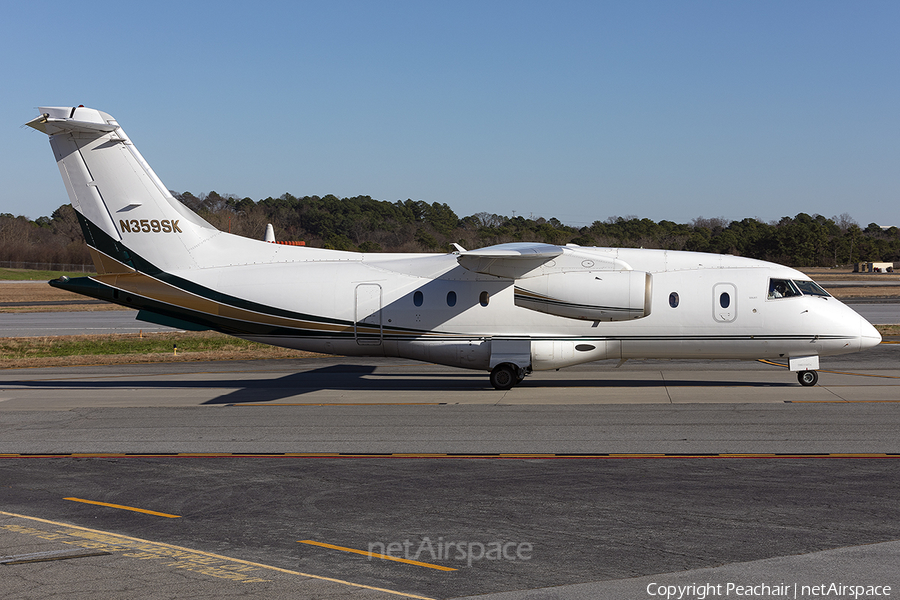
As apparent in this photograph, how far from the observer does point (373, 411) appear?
1734 cm

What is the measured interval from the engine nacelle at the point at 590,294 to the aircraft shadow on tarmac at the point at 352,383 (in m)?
2.28

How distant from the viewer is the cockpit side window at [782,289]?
19.4 m

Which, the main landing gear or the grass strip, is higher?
the main landing gear

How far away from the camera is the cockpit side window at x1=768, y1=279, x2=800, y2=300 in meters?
19.4

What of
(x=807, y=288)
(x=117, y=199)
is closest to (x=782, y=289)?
(x=807, y=288)

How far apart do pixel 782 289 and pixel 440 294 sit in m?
8.87

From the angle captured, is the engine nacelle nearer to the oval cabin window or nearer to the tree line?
the oval cabin window

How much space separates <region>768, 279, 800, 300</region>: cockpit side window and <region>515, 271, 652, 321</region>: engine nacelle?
129 inches

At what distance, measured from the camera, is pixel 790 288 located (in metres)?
19.5

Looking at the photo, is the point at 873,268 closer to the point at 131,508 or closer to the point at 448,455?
the point at 448,455

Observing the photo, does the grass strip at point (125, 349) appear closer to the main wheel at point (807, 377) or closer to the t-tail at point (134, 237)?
the t-tail at point (134, 237)

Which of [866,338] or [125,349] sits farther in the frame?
[125,349]

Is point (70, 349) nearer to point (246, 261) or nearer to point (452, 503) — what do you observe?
point (246, 261)

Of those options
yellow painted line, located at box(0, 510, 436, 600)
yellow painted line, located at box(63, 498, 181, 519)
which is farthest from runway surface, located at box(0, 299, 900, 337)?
yellow painted line, located at box(0, 510, 436, 600)
